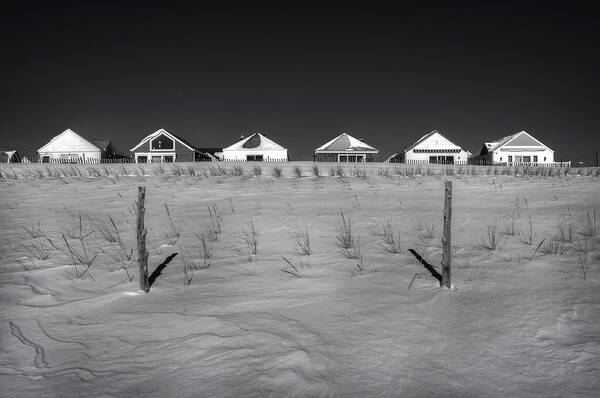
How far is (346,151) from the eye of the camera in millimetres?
50562

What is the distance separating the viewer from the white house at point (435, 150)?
168 ft

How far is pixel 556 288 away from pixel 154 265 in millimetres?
5129

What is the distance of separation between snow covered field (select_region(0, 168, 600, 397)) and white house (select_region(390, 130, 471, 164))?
44616mm

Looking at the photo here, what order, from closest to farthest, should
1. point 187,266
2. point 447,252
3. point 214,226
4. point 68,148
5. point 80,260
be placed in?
point 447,252 → point 187,266 → point 80,260 → point 214,226 → point 68,148

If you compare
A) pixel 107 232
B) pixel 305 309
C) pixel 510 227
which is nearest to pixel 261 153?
pixel 107 232

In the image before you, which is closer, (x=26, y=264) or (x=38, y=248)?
(x=26, y=264)

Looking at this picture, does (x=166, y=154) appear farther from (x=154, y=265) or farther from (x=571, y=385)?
(x=571, y=385)

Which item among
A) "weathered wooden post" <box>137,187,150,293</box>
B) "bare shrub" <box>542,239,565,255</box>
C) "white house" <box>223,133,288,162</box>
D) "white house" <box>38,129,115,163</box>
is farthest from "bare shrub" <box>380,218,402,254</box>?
"white house" <box>38,129,115,163</box>

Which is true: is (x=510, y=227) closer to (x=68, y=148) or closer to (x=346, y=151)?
(x=346, y=151)

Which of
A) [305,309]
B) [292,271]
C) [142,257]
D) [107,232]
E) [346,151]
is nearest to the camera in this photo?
[305,309]

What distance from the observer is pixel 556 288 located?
4.46 metres

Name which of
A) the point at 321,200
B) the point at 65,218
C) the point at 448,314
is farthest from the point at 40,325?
the point at 321,200

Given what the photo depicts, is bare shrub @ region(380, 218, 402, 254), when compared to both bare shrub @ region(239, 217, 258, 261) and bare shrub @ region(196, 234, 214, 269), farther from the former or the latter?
bare shrub @ region(196, 234, 214, 269)

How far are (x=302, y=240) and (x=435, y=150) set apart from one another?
48444mm
